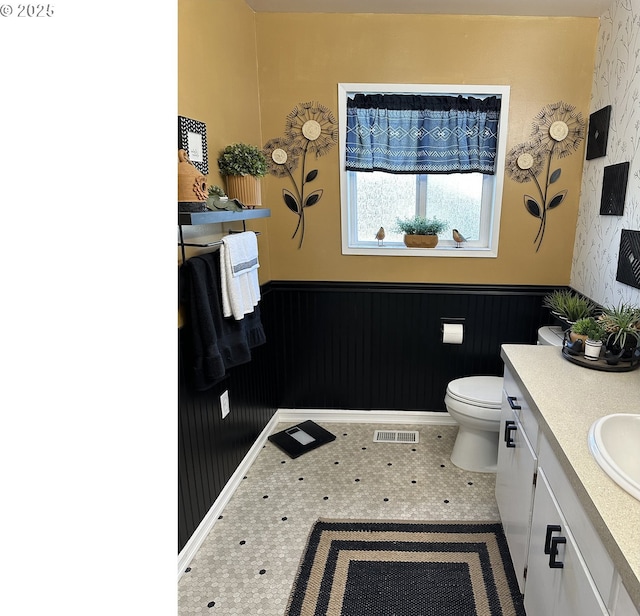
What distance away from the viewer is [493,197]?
267 centimetres

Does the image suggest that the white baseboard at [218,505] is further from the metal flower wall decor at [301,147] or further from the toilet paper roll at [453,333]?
the metal flower wall decor at [301,147]

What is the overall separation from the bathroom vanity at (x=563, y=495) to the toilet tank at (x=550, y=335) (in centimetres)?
52

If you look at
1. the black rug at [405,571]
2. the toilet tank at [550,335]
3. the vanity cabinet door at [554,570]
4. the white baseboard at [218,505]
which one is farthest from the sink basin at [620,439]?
the white baseboard at [218,505]

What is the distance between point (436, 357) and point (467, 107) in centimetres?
150

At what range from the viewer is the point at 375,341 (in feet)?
9.57

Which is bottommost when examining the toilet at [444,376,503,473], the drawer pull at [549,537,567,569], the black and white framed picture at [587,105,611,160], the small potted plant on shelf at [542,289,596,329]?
the toilet at [444,376,503,473]

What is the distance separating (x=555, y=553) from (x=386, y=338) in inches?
71.4

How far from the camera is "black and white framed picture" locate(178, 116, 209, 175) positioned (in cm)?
163

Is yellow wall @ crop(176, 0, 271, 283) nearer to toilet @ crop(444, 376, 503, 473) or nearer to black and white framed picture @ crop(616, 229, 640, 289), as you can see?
toilet @ crop(444, 376, 503, 473)

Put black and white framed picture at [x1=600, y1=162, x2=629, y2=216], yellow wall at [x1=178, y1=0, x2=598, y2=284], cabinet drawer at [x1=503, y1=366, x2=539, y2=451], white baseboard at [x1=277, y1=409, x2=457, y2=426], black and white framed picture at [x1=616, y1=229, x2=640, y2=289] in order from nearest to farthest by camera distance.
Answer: cabinet drawer at [x1=503, y1=366, x2=539, y2=451], black and white framed picture at [x1=616, y1=229, x2=640, y2=289], black and white framed picture at [x1=600, y1=162, x2=629, y2=216], yellow wall at [x1=178, y1=0, x2=598, y2=284], white baseboard at [x1=277, y1=409, x2=457, y2=426]

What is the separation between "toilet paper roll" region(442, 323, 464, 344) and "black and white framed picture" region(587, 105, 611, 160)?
1.18 m

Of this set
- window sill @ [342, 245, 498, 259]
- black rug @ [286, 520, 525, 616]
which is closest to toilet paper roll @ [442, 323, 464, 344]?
window sill @ [342, 245, 498, 259]

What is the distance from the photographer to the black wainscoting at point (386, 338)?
110 inches
